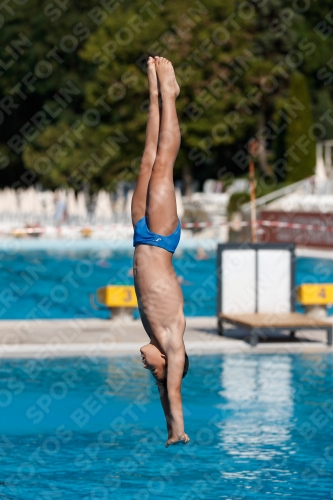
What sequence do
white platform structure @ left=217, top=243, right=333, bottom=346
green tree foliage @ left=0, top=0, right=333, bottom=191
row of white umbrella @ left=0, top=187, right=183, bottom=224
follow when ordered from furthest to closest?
1. green tree foliage @ left=0, top=0, right=333, bottom=191
2. row of white umbrella @ left=0, top=187, right=183, bottom=224
3. white platform structure @ left=217, top=243, right=333, bottom=346

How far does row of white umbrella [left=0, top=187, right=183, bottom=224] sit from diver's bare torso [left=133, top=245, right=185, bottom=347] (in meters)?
33.8

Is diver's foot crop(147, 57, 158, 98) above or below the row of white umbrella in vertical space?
above

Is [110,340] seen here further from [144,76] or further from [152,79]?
[144,76]

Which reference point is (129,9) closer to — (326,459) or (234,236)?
(234,236)

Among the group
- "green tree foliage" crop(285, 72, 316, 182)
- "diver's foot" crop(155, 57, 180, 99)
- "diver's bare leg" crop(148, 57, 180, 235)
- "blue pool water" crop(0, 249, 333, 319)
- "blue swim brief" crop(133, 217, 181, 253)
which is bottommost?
"blue pool water" crop(0, 249, 333, 319)

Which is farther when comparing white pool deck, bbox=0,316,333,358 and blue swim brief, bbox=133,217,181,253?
white pool deck, bbox=0,316,333,358

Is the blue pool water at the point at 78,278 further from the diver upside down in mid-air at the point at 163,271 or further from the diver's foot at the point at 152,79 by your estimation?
the diver upside down in mid-air at the point at 163,271

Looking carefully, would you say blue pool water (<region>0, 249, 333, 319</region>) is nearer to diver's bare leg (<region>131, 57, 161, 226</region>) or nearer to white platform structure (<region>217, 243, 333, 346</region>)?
white platform structure (<region>217, 243, 333, 346</region>)

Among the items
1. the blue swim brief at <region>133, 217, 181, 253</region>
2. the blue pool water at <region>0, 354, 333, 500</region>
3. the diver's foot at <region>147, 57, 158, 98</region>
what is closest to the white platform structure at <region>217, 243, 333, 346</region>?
the blue pool water at <region>0, 354, 333, 500</region>

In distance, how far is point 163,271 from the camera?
18.9ft

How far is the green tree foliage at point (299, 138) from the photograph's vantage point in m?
43.3

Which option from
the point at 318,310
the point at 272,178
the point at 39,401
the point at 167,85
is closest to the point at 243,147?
the point at 272,178

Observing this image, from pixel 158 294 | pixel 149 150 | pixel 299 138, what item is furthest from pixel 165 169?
pixel 299 138

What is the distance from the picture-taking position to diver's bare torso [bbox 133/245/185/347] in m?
5.68
